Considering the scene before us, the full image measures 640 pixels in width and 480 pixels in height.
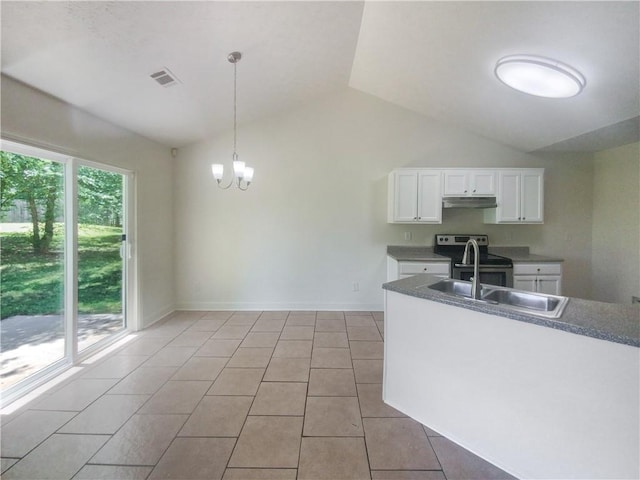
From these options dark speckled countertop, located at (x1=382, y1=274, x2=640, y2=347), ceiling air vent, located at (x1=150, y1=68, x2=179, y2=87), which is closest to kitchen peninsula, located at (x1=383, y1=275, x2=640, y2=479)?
dark speckled countertop, located at (x1=382, y1=274, x2=640, y2=347)

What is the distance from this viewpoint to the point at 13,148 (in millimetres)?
2080

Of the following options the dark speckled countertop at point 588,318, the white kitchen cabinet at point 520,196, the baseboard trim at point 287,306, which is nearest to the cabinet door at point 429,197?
the white kitchen cabinet at point 520,196

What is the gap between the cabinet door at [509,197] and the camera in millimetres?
3668

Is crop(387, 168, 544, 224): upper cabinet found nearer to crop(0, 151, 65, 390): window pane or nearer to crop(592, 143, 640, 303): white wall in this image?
crop(592, 143, 640, 303): white wall

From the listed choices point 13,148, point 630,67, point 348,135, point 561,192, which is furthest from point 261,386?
point 561,192

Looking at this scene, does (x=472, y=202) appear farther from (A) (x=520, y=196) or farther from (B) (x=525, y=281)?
(B) (x=525, y=281)

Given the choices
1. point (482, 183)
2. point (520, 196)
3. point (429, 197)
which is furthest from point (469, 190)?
point (520, 196)

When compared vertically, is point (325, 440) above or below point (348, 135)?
below

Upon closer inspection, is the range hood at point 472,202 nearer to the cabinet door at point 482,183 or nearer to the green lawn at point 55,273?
the cabinet door at point 482,183

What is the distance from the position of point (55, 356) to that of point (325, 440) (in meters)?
2.64

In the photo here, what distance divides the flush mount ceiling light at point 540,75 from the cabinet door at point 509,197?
137cm

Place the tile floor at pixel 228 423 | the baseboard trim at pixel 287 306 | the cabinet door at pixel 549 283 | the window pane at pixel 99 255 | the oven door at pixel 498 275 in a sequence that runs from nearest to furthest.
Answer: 1. the tile floor at pixel 228 423
2. the window pane at pixel 99 255
3. the oven door at pixel 498 275
4. the cabinet door at pixel 549 283
5. the baseboard trim at pixel 287 306

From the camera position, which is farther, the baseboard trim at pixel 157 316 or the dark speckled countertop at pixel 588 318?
the baseboard trim at pixel 157 316

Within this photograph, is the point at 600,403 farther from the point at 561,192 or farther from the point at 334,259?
the point at 561,192
